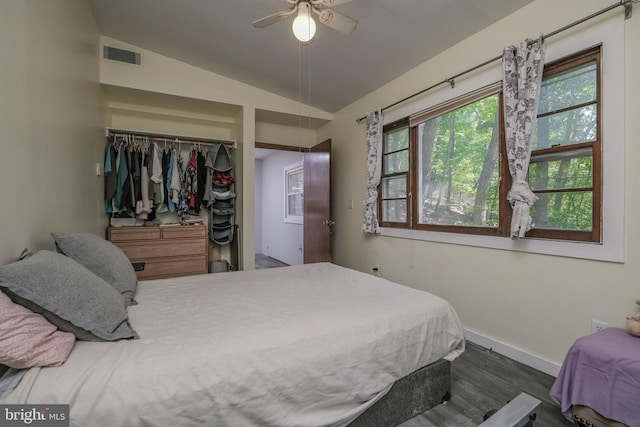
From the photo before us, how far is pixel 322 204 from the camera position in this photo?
4035 millimetres

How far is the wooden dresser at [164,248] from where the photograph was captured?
3163 millimetres

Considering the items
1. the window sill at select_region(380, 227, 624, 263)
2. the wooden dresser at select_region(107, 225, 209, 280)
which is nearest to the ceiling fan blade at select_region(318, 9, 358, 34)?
the window sill at select_region(380, 227, 624, 263)

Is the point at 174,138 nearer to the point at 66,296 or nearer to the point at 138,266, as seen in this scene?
the point at 138,266

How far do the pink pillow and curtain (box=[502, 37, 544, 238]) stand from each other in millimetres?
2451

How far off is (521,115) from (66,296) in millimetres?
2644

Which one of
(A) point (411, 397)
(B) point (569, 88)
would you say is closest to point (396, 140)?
(B) point (569, 88)

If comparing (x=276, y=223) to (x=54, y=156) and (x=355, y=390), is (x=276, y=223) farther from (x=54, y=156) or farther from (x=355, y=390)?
(x=355, y=390)

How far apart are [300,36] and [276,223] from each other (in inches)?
190

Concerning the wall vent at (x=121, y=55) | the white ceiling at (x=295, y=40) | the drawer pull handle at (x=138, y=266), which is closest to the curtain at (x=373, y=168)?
the white ceiling at (x=295, y=40)

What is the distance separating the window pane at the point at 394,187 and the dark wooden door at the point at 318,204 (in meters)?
0.84

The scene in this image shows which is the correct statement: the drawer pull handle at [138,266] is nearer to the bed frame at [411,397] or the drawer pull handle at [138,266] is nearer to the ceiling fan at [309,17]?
the ceiling fan at [309,17]

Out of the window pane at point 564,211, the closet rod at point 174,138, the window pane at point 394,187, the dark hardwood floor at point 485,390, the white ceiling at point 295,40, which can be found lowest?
the dark hardwood floor at point 485,390

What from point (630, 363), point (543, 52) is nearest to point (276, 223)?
point (543, 52)

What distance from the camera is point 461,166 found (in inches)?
100.0
